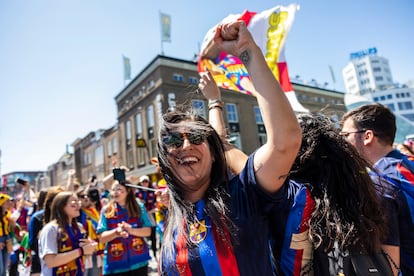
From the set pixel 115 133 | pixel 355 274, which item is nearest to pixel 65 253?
pixel 355 274

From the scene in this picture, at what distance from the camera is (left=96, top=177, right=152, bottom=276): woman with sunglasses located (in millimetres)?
3557

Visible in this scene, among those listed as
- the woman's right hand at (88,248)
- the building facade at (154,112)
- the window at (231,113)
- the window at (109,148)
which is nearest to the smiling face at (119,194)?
the woman's right hand at (88,248)

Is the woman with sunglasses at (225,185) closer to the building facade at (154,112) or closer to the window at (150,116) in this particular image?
the building facade at (154,112)

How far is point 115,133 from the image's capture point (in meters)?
33.8

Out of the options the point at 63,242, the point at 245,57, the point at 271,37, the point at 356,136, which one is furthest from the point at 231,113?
the point at 245,57

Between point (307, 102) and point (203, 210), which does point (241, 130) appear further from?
point (203, 210)

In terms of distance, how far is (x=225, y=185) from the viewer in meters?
1.36

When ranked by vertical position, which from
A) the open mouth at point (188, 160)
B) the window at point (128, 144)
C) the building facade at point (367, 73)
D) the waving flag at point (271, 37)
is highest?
the building facade at point (367, 73)

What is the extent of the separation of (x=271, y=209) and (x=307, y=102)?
3799 cm

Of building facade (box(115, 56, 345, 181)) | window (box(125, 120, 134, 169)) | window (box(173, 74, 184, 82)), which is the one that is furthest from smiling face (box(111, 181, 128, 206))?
window (box(125, 120, 134, 169))

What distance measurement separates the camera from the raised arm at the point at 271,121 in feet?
3.40

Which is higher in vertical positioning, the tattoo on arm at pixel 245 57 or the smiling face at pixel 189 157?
the tattoo on arm at pixel 245 57

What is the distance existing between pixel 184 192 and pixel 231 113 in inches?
1037

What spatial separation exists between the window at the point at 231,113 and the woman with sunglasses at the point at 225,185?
1016 inches
